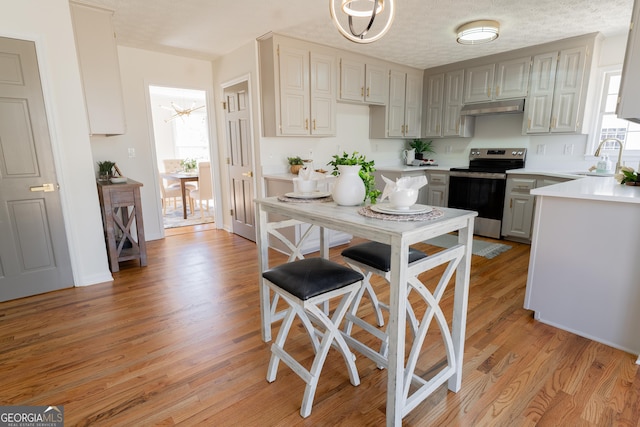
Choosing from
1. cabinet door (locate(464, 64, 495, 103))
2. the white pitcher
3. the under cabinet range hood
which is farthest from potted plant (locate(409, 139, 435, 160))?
cabinet door (locate(464, 64, 495, 103))

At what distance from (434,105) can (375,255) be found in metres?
4.14

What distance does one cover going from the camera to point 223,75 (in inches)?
171

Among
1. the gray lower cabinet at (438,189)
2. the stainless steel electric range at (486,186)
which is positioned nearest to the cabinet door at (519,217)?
the stainless steel electric range at (486,186)

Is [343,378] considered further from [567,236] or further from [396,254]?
[567,236]

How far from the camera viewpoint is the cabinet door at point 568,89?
12.3ft

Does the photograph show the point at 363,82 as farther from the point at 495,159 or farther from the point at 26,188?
the point at 26,188

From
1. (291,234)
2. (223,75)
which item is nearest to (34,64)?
(223,75)

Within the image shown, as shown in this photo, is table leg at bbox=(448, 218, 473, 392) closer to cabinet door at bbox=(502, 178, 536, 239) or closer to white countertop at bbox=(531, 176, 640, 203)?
white countertop at bbox=(531, 176, 640, 203)

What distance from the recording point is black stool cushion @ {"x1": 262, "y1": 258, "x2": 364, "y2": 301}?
145 centimetres

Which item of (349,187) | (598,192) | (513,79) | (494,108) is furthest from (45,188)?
(513,79)

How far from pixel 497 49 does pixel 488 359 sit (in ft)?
12.9

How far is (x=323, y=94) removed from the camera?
4012 mm

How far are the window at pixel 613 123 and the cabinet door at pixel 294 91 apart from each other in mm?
3505

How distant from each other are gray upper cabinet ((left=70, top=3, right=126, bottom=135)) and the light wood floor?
1.63m
